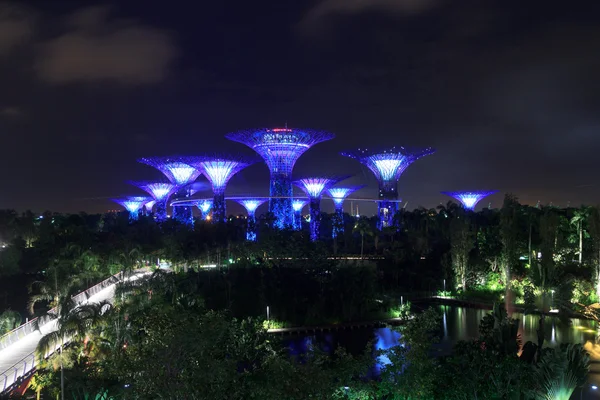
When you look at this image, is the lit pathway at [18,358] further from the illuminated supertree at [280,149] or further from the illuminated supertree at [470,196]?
the illuminated supertree at [470,196]

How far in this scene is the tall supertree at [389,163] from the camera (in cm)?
6206

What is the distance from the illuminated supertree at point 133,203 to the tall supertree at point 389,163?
42.7m

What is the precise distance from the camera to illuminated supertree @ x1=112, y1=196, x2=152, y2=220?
91312mm

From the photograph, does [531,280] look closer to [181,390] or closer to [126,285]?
[126,285]

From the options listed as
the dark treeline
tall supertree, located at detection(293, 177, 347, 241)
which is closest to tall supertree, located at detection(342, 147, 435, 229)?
tall supertree, located at detection(293, 177, 347, 241)

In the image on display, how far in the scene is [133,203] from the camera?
306ft

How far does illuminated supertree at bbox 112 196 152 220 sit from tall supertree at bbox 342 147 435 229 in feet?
140

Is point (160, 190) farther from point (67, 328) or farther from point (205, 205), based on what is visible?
point (67, 328)

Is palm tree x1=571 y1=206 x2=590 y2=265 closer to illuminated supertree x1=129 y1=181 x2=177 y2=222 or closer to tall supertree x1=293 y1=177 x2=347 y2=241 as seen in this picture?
tall supertree x1=293 y1=177 x2=347 y2=241

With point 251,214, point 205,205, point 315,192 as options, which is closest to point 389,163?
point 315,192

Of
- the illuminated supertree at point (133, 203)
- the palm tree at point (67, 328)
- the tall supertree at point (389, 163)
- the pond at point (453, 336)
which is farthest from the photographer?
the illuminated supertree at point (133, 203)

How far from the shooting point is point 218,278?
3703cm

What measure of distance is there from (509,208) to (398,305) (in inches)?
444

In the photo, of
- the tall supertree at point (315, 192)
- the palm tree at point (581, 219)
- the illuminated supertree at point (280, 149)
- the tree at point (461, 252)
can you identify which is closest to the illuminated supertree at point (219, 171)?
the illuminated supertree at point (280, 149)
